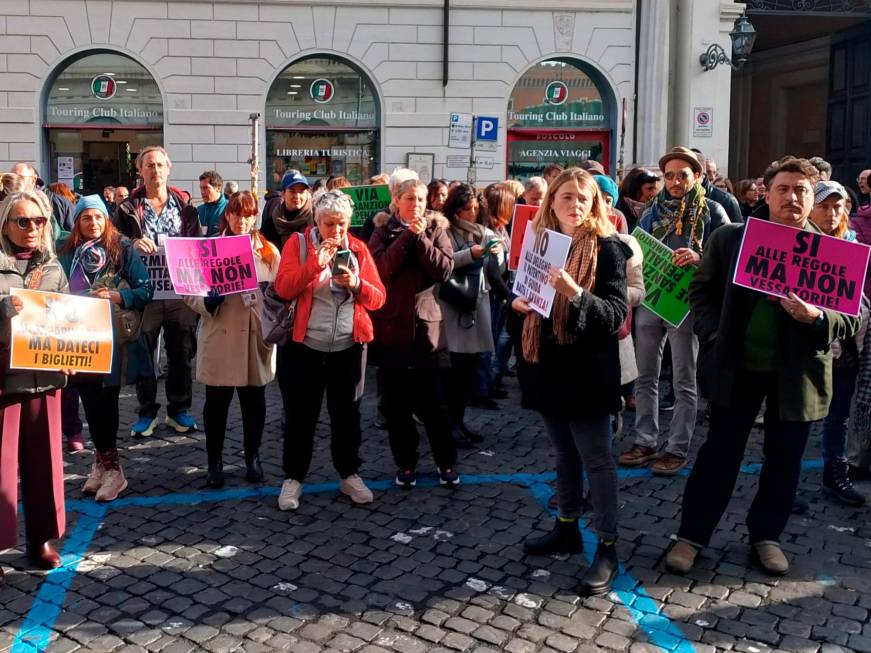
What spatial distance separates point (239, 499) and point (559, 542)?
2.05 metres

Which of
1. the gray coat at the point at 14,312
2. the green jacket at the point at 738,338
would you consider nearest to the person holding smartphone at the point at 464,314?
the green jacket at the point at 738,338

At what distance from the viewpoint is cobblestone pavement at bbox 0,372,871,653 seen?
13.4ft

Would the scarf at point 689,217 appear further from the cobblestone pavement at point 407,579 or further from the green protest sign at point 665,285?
the cobblestone pavement at point 407,579

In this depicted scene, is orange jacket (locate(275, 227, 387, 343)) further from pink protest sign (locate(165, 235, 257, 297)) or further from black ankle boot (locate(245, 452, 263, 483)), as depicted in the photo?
black ankle boot (locate(245, 452, 263, 483))

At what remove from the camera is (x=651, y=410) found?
6.46 meters

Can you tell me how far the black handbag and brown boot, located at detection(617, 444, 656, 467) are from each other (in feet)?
5.15

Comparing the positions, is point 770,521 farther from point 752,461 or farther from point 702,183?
point 702,183

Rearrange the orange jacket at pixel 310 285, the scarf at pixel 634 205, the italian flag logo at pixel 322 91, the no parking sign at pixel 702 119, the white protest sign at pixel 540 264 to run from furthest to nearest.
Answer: the no parking sign at pixel 702 119
the italian flag logo at pixel 322 91
the scarf at pixel 634 205
the orange jacket at pixel 310 285
the white protest sign at pixel 540 264

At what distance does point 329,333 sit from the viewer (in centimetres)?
553

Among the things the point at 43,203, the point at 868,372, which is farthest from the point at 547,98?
the point at 43,203

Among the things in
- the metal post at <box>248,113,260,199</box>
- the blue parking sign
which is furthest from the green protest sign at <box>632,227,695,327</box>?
the blue parking sign

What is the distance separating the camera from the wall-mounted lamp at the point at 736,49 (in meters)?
16.3

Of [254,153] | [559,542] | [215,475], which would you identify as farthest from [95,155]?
[559,542]

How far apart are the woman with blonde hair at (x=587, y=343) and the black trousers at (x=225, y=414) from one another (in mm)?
2238
